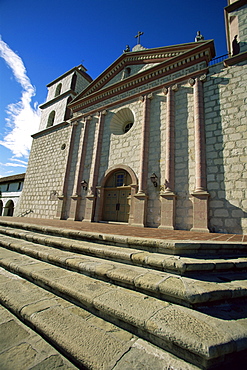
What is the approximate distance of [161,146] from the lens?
805cm

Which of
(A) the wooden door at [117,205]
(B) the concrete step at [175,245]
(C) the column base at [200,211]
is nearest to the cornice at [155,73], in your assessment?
(A) the wooden door at [117,205]

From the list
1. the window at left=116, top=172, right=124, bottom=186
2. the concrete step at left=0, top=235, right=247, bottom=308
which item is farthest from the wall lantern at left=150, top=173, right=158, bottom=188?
the concrete step at left=0, top=235, right=247, bottom=308

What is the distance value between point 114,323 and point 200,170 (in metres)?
6.24

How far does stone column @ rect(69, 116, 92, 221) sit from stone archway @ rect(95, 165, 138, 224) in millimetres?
1602

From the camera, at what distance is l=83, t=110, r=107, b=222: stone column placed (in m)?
9.59

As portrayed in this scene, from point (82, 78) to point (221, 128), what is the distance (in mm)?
14119

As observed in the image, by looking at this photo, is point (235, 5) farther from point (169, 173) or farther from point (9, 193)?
point (9, 193)

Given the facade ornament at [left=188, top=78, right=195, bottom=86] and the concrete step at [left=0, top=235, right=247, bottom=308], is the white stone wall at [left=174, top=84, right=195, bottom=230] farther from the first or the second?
the concrete step at [left=0, top=235, right=247, bottom=308]

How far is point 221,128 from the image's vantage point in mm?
6711

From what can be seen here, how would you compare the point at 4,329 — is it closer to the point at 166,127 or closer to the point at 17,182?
the point at 166,127

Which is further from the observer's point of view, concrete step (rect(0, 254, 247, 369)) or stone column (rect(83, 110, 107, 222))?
stone column (rect(83, 110, 107, 222))

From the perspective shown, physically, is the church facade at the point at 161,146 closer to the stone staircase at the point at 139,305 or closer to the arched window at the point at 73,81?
the arched window at the point at 73,81

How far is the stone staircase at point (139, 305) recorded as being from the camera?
1.21m

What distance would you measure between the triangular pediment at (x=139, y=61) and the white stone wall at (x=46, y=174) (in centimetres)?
330
